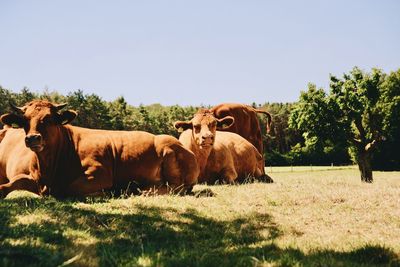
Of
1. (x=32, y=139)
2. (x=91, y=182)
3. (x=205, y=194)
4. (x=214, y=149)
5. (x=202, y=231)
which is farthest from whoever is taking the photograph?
(x=214, y=149)

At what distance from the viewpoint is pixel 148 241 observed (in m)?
4.63

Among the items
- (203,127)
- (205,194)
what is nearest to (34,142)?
(205,194)

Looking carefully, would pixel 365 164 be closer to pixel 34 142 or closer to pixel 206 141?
pixel 206 141

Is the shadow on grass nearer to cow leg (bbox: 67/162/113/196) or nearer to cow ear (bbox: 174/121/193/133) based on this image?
cow leg (bbox: 67/162/113/196)

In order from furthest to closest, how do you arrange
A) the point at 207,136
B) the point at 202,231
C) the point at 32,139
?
the point at 207,136
the point at 32,139
the point at 202,231

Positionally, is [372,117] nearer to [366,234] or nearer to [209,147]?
[209,147]

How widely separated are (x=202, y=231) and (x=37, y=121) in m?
3.58

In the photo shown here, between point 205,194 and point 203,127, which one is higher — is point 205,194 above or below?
below

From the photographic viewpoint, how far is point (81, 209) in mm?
5965

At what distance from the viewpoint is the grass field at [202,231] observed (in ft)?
12.3

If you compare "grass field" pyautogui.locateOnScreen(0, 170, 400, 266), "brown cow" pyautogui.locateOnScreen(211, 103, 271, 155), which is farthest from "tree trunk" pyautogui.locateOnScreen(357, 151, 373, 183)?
"grass field" pyautogui.locateOnScreen(0, 170, 400, 266)

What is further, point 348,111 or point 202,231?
point 348,111

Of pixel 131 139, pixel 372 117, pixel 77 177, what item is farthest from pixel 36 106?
pixel 372 117

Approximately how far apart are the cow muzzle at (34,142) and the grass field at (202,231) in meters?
0.89
